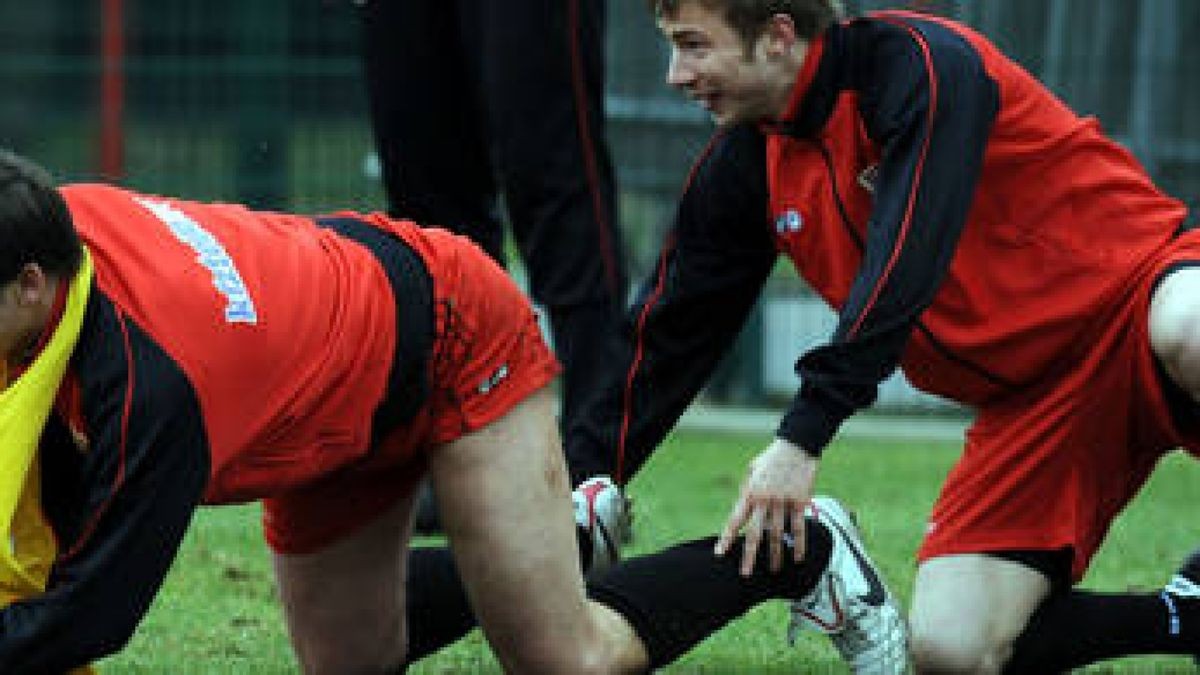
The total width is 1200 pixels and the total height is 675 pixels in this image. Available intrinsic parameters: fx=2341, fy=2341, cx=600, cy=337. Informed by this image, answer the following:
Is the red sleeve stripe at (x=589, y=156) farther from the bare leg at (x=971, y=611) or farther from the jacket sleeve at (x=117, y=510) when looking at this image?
the jacket sleeve at (x=117, y=510)

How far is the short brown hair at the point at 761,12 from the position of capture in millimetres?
3990

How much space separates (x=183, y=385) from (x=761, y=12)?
4.41ft

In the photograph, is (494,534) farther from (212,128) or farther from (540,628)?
(212,128)

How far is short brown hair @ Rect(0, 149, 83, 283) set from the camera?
10.0 ft

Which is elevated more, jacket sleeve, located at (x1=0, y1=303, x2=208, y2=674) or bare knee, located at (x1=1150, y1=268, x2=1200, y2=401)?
jacket sleeve, located at (x1=0, y1=303, x2=208, y2=674)

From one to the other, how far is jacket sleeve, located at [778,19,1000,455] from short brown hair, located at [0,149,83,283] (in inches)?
46.7

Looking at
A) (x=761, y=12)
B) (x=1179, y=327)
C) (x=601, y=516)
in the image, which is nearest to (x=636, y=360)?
(x=601, y=516)

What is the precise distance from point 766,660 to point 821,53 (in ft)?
4.15

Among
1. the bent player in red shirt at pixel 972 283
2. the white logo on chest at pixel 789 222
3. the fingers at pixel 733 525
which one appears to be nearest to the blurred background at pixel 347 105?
the bent player in red shirt at pixel 972 283

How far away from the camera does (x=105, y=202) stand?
3.37 meters

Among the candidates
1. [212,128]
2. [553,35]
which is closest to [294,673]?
[553,35]

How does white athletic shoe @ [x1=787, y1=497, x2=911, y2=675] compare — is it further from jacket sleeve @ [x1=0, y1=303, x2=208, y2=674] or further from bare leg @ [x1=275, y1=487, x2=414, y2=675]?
jacket sleeve @ [x1=0, y1=303, x2=208, y2=674]

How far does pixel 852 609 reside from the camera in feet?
13.3

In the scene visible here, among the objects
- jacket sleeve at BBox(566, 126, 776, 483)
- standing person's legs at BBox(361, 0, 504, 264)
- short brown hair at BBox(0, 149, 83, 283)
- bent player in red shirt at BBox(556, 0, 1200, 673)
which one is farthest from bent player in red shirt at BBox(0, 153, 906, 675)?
standing person's legs at BBox(361, 0, 504, 264)
